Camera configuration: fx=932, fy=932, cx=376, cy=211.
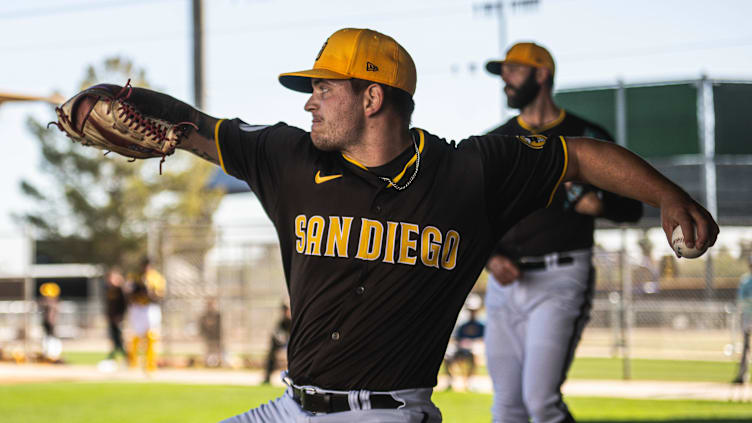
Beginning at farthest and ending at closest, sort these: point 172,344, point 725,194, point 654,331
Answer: point 725,194, point 172,344, point 654,331

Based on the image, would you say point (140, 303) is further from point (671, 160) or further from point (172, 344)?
point (671, 160)

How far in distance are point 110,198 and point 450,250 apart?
143 ft

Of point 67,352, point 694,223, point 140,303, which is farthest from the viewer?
point 67,352

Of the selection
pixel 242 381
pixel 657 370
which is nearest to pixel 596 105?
pixel 657 370

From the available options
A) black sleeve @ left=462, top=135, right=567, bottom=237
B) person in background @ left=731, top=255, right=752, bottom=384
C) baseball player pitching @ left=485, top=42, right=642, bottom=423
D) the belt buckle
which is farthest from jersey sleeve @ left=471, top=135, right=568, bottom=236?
person in background @ left=731, top=255, right=752, bottom=384

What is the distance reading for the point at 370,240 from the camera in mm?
3320

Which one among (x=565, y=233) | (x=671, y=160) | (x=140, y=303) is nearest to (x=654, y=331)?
(x=671, y=160)

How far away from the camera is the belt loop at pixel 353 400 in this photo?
325 centimetres

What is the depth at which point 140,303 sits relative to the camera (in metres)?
17.9

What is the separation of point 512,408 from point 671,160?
566 inches

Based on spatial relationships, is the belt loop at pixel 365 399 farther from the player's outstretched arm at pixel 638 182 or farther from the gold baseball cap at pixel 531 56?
the gold baseball cap at pixel 531 56

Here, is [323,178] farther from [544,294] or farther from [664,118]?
[664,118]

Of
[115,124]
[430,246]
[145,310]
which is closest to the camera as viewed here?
[430,246]

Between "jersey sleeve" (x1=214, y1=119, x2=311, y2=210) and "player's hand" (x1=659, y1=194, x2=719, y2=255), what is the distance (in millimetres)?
1331
